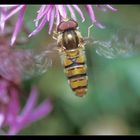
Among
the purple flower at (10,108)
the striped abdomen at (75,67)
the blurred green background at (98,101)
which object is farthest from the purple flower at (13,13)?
the blurred green background at (98,101)

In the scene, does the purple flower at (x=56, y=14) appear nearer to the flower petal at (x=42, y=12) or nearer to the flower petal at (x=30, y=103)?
the flower petal at (x=42, y=12)

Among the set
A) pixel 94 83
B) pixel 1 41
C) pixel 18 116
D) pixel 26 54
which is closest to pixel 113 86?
pixel 94 83

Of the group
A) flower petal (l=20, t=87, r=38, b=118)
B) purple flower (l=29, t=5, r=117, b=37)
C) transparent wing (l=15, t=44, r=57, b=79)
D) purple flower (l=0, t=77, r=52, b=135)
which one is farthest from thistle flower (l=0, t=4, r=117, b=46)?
flower petal (l=20, t=87, r=38, b=118)

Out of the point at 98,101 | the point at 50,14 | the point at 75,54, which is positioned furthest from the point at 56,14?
the point at 98,101

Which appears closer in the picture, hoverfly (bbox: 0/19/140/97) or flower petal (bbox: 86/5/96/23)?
flower petal (bbox: 86/5/96/23)

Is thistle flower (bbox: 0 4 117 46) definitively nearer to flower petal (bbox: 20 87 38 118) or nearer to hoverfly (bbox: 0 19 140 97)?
hoverfly (bbox: 0 19 140 97)

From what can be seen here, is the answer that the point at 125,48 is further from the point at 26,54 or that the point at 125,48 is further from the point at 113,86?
the point at 113,86

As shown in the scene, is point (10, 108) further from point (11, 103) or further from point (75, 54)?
point (75, 54)
